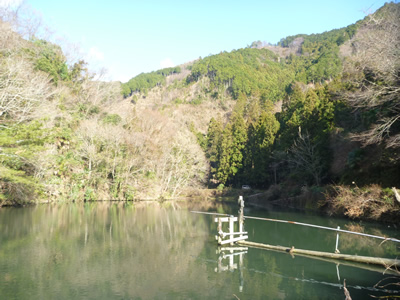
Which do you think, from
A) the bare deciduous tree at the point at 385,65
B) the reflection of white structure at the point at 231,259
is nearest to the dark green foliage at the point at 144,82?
the bare deciduous tree at the point at 385,65

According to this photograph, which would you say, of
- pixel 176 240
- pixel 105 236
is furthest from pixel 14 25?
pixel 176 240

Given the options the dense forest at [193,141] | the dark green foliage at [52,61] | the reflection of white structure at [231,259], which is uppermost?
the dark green foliage at [52,61]

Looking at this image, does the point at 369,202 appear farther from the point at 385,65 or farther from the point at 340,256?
the point at 340,256

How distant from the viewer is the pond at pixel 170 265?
7955 mm

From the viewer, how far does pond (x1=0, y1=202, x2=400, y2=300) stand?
7955mm

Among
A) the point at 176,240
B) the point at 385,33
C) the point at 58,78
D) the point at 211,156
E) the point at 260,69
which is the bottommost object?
the point at 176,240

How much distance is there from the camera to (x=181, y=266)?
10219 millimetres

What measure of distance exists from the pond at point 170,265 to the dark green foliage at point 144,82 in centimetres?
7015

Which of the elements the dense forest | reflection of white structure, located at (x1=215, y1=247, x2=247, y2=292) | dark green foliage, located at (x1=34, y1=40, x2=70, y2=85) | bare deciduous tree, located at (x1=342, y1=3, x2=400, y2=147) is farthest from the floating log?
dark green foliage, located at (x1=34, y1=40, x2=70, y2=85)

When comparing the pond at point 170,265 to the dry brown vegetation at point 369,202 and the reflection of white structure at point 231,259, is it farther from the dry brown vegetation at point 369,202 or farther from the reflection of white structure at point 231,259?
the dry brown vegetation at point 369,202

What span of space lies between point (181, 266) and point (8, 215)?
1468cm

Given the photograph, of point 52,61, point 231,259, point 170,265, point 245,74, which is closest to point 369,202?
point 231,259

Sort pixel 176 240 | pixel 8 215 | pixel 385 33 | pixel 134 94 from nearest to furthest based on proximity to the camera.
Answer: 1. pixel 176 240
2. pixel 385 33
3. pixel 8 215
4. pixel 134 94

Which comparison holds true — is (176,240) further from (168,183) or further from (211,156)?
(211,156)
